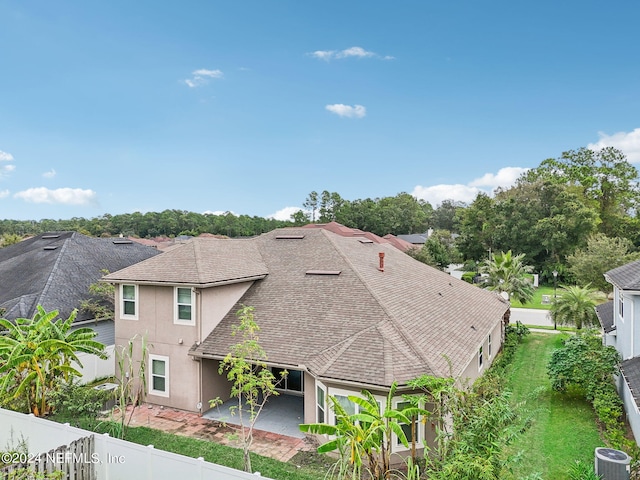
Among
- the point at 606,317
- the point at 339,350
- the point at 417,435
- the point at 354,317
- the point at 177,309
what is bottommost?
the point at 417,435

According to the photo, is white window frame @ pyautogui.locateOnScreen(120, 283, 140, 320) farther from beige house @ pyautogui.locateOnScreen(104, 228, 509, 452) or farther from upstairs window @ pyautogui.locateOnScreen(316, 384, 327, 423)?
upstairs window @ pyautogui.locateOnScreen(316, 384, 327, 423)

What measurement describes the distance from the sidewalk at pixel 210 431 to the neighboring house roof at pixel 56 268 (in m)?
7.89

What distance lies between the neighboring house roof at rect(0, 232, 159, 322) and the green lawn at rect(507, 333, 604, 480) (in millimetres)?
19240

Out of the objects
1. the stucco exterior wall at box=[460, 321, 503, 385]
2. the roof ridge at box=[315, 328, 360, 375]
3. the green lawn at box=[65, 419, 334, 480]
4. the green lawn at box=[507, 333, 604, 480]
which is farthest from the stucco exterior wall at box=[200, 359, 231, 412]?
the green lawn at box=[507, 333, 604, 480]

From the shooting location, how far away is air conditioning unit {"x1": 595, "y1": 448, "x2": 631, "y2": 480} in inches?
354

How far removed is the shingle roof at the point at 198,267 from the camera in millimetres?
14695

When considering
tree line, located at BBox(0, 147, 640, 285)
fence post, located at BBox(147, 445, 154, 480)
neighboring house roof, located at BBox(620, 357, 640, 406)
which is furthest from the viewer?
tree line, located at BBox(0, 147, 640, 285)

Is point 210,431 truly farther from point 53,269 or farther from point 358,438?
point 53,269

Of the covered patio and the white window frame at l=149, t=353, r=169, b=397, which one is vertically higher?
the white window frame at l=149, t=353, r=169, b=397

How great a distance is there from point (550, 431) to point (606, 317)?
944 cm

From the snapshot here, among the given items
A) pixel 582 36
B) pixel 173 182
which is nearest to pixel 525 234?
pixel 582 36

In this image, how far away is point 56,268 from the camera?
21.8 metres

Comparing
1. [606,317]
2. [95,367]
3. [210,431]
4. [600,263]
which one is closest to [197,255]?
[210,431]

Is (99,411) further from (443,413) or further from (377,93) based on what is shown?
(377,93)
